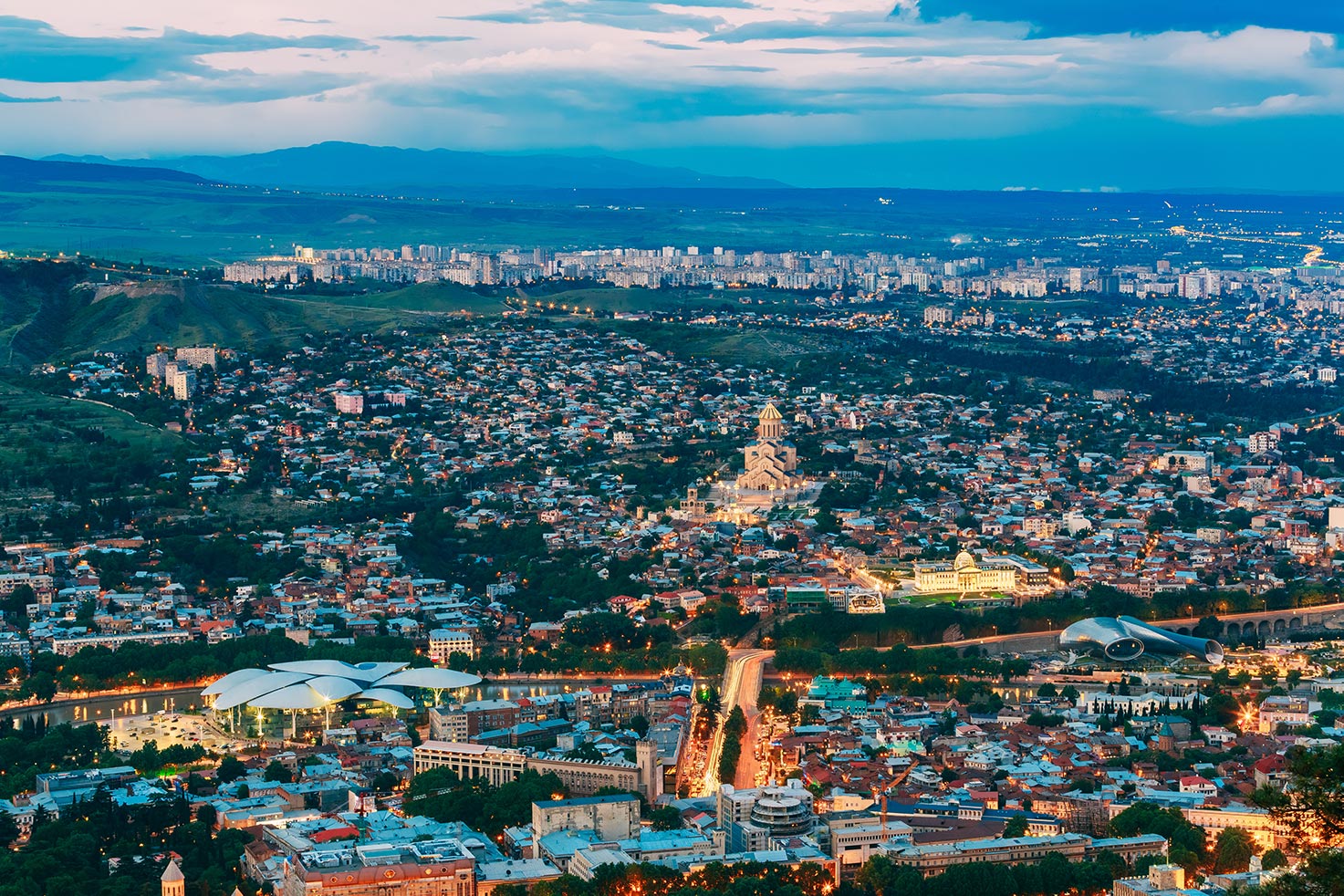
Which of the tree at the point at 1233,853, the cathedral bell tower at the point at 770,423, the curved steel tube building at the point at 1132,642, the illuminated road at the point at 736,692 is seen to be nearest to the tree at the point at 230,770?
the illuminated road at the point at 736,692

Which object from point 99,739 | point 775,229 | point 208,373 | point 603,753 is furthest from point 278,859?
point 775,229

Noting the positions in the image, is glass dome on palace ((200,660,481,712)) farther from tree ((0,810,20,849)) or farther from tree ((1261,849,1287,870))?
tree ((1261,849,1287,870))

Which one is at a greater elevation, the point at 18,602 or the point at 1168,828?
the point at 1168,828

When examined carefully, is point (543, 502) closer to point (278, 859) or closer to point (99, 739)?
point (99, 739)

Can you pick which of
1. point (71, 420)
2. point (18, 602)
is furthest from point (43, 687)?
point (71, 420)

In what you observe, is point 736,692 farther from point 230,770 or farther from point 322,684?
point 230,770

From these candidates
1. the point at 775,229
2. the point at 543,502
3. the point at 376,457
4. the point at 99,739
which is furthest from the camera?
the point at 775,229

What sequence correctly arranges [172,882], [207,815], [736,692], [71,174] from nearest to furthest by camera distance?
[172,882]
[207,815]
[736,692]
[71,174]
